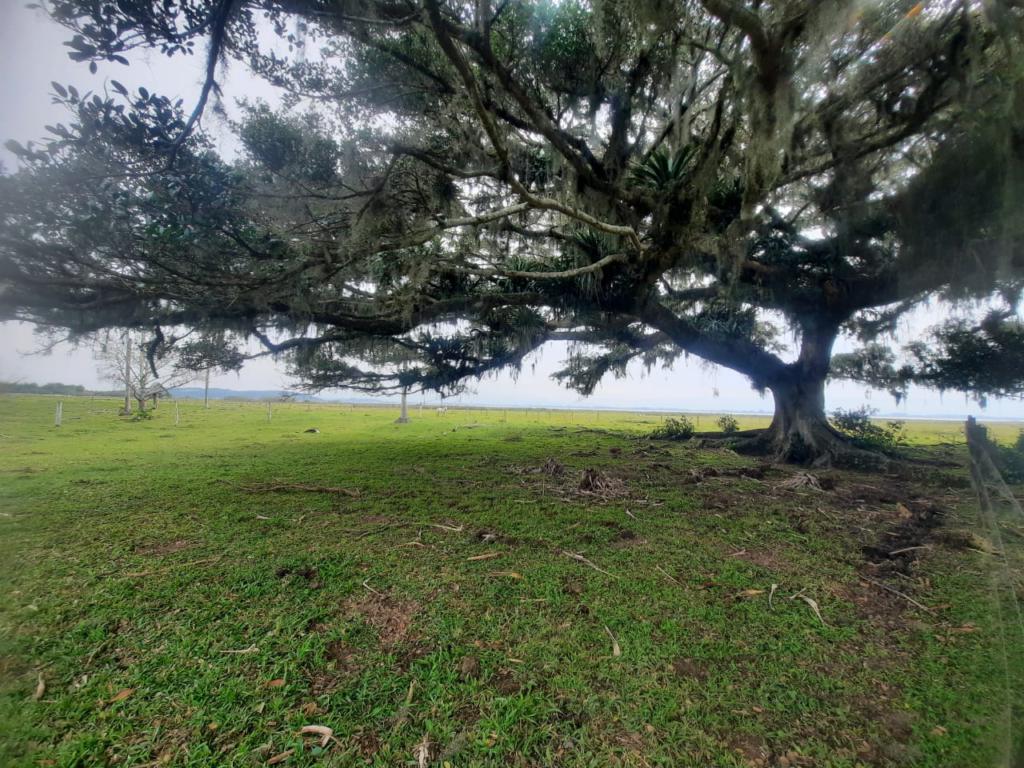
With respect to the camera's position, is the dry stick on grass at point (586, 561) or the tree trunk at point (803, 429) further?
the tree trunk at point (803, 429)

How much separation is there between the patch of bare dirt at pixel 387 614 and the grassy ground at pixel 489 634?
1 cm

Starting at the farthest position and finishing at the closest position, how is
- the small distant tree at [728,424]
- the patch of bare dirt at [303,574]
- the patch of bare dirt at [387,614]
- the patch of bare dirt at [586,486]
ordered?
1. the small distant tree at [728,424]
2. the patch of bare dirt at [586,486]
3. the patch of bare dirt at [303,574]
4. the patch of bare dirt at [387,614]

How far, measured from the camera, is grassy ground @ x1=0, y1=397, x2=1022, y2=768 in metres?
1.24

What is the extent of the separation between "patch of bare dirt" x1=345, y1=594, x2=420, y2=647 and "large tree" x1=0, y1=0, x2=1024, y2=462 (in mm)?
2370

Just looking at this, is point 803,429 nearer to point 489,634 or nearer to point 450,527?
point 450,527

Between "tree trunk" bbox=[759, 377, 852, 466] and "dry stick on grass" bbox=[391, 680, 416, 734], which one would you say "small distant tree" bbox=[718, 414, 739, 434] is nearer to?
"tree trunk" bbox=[759, 377, 852, 466]

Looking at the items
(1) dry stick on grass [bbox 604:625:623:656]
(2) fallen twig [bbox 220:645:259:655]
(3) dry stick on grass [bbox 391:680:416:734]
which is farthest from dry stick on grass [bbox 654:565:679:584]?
(2) fallen twig [bbox 220:645:259:655]

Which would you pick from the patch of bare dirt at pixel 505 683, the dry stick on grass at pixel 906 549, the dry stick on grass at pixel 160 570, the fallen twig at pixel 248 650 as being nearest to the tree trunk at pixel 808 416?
the dry stick on grass at pixel 906 549

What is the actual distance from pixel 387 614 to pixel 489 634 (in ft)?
1.69

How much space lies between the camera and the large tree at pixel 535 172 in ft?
9.40

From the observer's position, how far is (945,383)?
20.4ft

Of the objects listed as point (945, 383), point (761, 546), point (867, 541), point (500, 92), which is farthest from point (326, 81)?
point (945, 383)

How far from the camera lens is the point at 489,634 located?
1.78 m

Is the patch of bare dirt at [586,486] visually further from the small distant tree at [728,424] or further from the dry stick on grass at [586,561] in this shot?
the small distant tree at [728,424]
